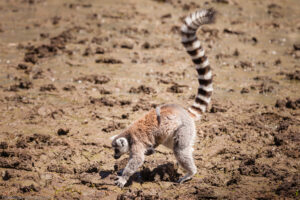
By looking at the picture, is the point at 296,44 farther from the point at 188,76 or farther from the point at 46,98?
the point at 46,98

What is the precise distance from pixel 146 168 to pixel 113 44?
7.21 meters

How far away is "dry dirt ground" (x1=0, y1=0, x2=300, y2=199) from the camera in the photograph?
5.70 meters

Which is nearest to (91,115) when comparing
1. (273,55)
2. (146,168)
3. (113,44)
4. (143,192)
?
(146,168)

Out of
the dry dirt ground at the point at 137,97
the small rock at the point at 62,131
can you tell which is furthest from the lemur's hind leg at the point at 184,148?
the small rock at the point at 62,131

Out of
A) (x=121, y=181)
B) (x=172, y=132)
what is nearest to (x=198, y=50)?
(x=172, y=132)

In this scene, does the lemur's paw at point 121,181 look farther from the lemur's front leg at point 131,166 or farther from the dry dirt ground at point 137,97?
the dry dirt ground at point 137,97

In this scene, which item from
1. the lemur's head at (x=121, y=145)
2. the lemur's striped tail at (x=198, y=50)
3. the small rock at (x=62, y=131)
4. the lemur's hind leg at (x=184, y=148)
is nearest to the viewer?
the lemur's striped tail at (x=198, y=50)

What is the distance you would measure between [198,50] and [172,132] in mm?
1519

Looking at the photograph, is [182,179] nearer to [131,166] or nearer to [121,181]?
[131,166]

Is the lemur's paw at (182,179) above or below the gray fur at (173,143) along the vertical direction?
below

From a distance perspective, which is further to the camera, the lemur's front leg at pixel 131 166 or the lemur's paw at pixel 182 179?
the lemur's paw at pixel 182 179

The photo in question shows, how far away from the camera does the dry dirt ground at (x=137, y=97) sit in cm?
570

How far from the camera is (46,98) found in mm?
8727

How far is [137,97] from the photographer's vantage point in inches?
344
